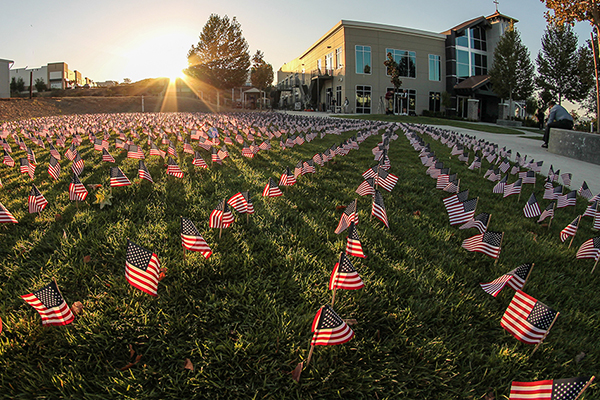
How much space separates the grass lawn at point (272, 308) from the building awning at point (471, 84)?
44.3 meters

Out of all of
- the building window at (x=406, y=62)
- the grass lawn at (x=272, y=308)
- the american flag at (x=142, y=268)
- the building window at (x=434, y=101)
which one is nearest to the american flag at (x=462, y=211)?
the grass lawn at (x=272, y=308)

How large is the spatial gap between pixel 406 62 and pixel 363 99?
7532 mm

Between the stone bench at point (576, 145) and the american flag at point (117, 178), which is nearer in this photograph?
the american flag at point (117, 178)

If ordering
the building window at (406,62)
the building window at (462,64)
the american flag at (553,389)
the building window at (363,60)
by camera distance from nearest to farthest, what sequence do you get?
the american flag at (553,389), the building window at (363,60), the building window at (406,62), the building window at (462,64)

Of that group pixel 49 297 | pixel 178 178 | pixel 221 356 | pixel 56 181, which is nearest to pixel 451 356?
pixel 221 356

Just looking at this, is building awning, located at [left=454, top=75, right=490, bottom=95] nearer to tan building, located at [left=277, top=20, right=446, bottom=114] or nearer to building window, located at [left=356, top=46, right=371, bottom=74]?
tan building, located at [left=277, top=20, right=446, bottom=114]

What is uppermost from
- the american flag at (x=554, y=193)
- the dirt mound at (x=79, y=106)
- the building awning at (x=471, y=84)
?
the building awning at (x=471, y=84)

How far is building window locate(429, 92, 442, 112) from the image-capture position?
45250mm

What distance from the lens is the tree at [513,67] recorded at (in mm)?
36188

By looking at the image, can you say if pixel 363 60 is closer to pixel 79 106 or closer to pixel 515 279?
pixel 79 106

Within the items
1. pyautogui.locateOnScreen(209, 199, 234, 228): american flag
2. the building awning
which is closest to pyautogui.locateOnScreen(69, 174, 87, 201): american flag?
pyautogui.locateOnScreen(209, 199, 234, 228): american flag

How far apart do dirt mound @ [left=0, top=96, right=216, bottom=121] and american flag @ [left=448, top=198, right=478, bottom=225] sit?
91.2ft

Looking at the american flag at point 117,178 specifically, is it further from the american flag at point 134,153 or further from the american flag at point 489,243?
the american flag at point 489,243

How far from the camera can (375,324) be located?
2.28 meters
